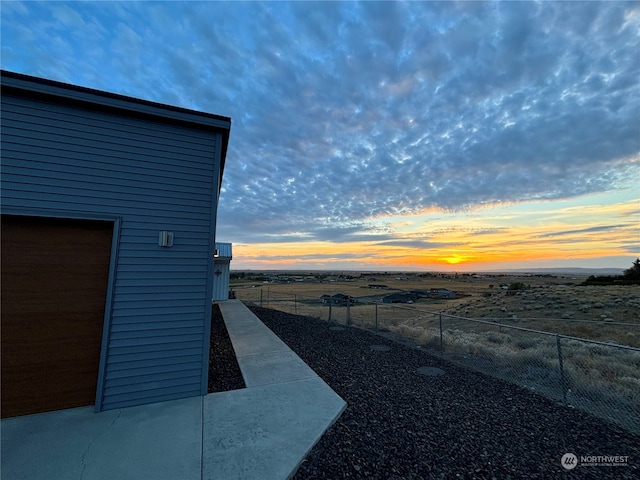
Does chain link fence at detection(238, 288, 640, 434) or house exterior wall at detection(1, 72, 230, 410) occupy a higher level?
house exterior wall at detection(1, 72, 230, 410)

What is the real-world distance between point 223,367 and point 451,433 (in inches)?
167

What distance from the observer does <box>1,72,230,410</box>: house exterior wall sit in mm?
3723

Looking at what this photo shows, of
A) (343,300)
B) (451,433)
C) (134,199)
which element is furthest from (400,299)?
(134,199)

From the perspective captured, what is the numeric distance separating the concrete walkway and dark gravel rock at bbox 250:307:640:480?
378 mm

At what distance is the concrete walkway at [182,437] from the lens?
2.66 m

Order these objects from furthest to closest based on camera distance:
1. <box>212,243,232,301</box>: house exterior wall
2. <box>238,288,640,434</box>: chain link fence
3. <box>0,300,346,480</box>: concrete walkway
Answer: <box>212,243,232,301</box>: house exterior wall → <box>238,288,640,434</box>: chain link fence → <box>0,300,346,480</box>: concrete walkway

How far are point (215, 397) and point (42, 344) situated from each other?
Answer: 2.50m

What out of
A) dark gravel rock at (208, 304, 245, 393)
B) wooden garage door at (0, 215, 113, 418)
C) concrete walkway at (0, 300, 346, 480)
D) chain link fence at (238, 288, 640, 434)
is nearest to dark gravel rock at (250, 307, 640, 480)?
concrete walkway at (0, 300, 346, 480)

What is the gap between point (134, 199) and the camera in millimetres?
4156

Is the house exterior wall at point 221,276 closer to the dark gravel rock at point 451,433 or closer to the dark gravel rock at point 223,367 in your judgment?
the dark gravel rock at point 223,367

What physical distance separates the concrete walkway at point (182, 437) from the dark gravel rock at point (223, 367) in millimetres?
315

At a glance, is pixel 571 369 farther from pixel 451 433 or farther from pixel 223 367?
pixel 223 367

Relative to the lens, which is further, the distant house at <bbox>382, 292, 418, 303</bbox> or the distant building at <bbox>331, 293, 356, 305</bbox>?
the distant house at <bbox>382, 292, 418, 303</bbox>

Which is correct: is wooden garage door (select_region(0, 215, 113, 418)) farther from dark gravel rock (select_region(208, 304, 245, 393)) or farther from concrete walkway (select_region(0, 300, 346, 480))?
dark gravel rock (select_region(208, 304, 245, 393))
